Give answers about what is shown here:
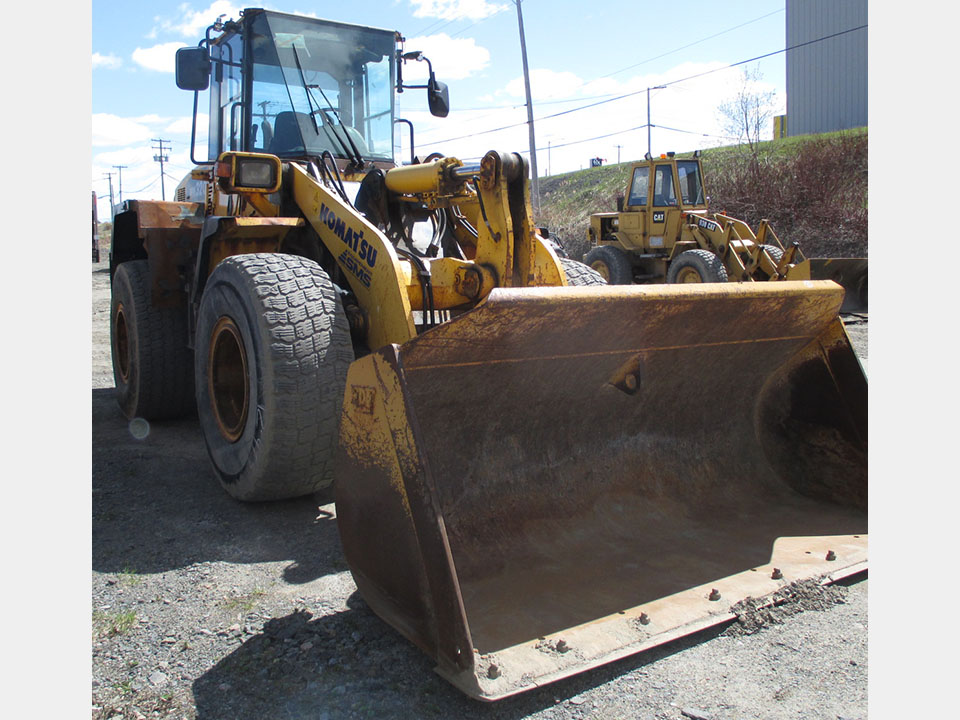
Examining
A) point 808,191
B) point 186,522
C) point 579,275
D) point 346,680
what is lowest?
point 346,680

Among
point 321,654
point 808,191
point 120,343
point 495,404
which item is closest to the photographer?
point 321,654

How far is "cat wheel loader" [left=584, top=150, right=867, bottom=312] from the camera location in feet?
38.4

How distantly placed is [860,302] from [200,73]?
10.8 metres

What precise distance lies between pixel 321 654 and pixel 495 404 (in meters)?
1.19

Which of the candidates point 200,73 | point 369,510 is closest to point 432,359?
point 369,510

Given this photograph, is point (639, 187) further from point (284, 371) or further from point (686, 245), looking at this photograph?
point (284, 371)

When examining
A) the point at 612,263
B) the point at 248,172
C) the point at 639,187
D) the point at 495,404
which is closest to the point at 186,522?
the point at 495,404

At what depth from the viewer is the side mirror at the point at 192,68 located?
5.10 meters

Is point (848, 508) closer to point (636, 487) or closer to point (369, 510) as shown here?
point (636, 487)

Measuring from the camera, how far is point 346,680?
2510 mm

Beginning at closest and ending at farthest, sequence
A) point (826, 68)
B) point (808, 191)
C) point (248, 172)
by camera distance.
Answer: point (248, 172), point (808, 191), point (826, 68)

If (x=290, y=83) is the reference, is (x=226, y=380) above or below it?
below

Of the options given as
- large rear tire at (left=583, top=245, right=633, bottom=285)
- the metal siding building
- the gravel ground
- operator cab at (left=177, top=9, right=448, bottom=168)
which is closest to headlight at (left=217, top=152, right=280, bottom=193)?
operator cab at (left=177, top=9, right=448, bottom=168)

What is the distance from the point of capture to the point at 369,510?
274 cm
